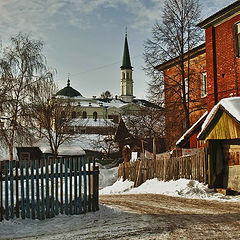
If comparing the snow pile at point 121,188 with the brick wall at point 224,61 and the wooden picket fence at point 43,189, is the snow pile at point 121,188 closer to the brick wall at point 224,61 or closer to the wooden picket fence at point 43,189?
the brick wall at point 224,61

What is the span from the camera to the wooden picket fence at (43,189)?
7785 millimetres

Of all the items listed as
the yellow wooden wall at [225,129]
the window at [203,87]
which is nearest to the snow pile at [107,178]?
the window at [203,87]

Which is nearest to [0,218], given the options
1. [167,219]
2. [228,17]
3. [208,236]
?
[167,219]

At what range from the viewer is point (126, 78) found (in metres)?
102

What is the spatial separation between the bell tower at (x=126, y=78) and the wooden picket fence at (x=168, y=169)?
8179 cm

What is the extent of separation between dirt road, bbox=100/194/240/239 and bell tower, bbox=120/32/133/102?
3534 inches

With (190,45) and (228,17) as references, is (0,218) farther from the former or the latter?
(190,45)

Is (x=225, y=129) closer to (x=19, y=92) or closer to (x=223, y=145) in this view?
(x=223, y=145)

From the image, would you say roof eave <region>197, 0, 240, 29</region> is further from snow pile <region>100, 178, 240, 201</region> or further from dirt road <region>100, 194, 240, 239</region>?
dirt road <region>100, 194, 240, 239</region>

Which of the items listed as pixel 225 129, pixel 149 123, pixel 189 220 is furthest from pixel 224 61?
pixel 149 123

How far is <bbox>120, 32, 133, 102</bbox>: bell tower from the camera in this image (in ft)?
325

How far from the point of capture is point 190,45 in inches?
851

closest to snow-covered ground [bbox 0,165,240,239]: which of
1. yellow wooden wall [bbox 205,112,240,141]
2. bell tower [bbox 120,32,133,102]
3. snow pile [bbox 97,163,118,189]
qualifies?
yellow wooden wall [bbox 205,112,240,141]

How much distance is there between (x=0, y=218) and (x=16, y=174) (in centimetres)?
102
